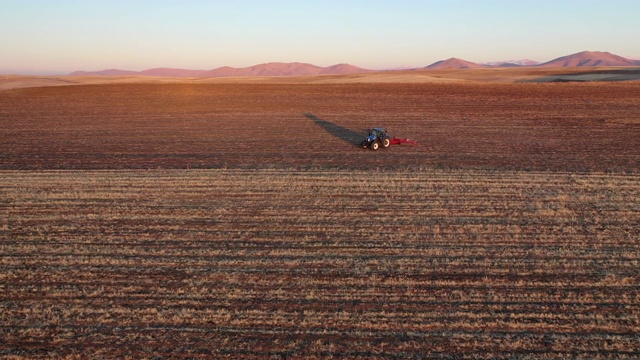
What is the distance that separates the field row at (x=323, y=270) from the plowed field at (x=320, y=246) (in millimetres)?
45

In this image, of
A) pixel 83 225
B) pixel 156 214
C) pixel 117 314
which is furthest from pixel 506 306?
pixel 83 225

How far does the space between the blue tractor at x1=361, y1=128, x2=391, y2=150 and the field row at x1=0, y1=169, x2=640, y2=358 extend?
226 inches

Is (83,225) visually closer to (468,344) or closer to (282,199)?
(282,199)

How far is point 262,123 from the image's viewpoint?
93.8 feet

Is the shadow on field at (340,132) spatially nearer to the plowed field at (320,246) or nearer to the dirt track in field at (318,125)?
the dirt track in field at (318,125)

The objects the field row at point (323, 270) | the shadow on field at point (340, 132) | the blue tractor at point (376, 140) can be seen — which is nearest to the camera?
the field row at point (323, 270)

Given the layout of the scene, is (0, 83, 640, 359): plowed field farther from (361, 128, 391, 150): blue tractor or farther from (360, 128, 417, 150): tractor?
(361, 128, 391, 150): blue tractor

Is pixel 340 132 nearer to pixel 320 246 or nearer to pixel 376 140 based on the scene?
pixel 376 140

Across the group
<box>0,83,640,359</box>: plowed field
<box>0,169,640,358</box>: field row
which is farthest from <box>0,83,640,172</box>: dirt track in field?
<box>0,169,640,358</box>: field row

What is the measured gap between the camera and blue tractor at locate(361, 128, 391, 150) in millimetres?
21047

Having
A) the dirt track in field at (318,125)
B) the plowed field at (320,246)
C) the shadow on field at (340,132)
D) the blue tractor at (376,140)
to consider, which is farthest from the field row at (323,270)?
the shadow on field at (340,132)

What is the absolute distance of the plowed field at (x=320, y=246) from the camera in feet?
24.1

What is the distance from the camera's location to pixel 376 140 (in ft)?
69.6

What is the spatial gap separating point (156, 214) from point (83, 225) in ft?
6.35
